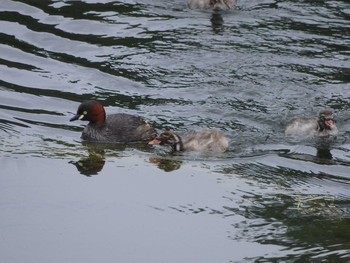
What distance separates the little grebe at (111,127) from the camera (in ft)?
40.8

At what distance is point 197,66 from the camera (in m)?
14.9

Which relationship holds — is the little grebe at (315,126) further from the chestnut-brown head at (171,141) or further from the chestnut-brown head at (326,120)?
the chestnut-brown head at (171,141)

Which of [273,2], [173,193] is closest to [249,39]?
[273,2]

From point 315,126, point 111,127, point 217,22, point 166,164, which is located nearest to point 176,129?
point 111,127

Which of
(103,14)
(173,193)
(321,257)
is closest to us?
(321,257)

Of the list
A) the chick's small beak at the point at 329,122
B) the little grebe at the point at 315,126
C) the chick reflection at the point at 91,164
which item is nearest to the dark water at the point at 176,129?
the chick reflection at the point at 91,164

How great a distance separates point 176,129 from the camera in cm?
1289

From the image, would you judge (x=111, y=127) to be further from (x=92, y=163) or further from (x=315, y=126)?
(x=315, y=126)

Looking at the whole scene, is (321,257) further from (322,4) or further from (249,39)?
(322,4)

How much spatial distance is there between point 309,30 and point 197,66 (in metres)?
2.72

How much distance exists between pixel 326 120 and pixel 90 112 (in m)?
3.15

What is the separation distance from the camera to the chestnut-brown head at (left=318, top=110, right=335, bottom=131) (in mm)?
12320

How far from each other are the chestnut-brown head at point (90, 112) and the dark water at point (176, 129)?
0.31 m

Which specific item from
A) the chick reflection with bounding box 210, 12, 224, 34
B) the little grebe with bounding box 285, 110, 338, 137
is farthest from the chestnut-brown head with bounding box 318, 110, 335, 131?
the chick reflection with bounding box 210, 12, 224, 34
